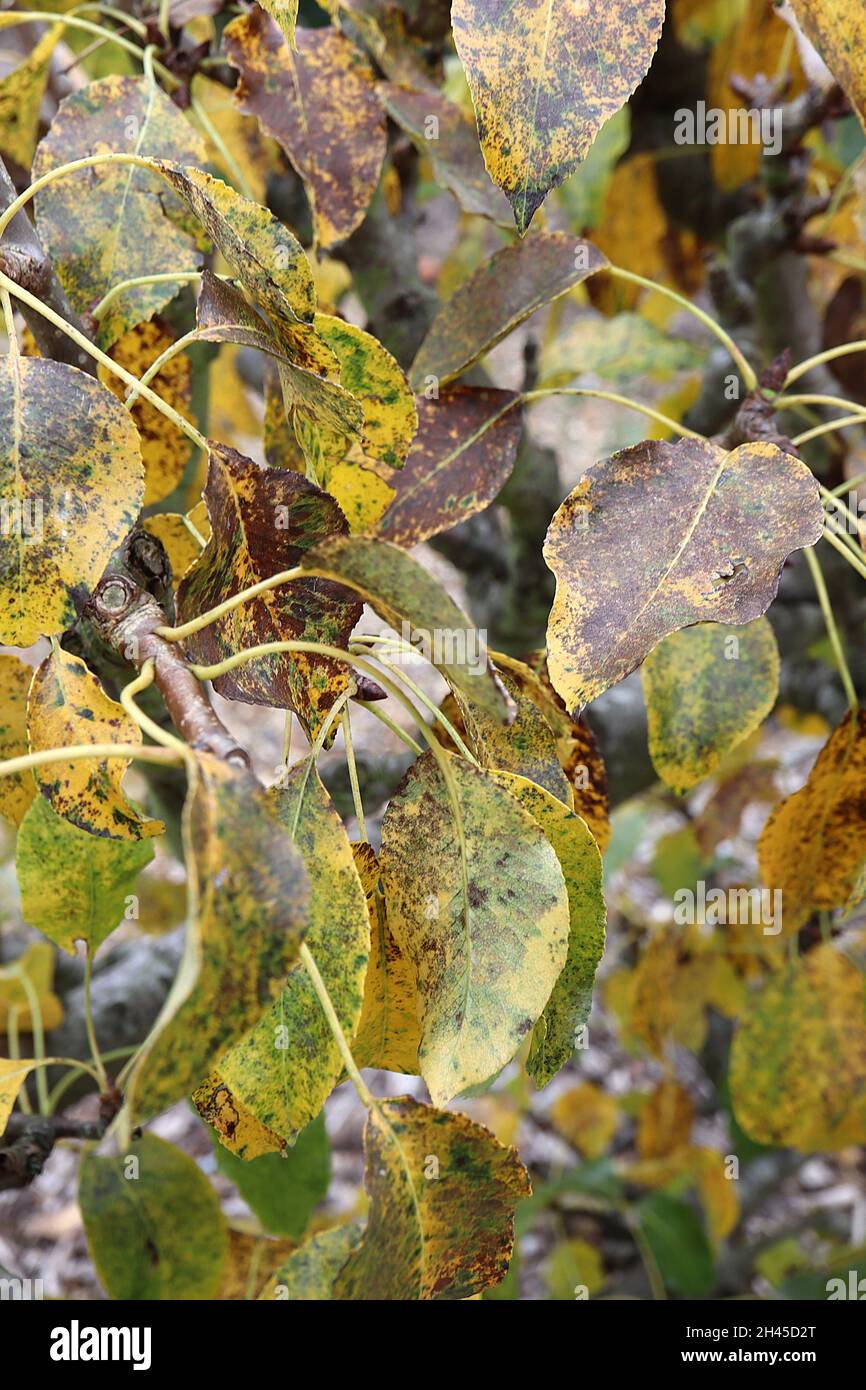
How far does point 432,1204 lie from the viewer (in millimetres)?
387

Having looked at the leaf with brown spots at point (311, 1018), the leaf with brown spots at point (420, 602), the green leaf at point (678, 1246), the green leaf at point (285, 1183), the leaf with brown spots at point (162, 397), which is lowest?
the green leaf at point (678, 1246)

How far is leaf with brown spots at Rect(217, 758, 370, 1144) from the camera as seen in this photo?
395 mm

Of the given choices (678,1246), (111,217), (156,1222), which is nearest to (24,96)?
(111,217)

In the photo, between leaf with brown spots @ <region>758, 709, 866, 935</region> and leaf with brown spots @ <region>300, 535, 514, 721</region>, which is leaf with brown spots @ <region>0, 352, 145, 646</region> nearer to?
leaf with brown spots @ <region>300, 535, 514, 721</region>

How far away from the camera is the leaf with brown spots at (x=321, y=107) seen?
0.61m

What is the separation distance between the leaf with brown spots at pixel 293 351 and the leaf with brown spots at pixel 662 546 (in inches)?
3.6

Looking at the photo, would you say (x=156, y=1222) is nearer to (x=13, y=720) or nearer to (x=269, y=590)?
(x=13, y=720)

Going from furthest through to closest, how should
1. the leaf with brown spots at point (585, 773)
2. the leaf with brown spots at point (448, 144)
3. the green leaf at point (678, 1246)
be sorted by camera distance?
1. the green leaf at point (678, 1246)
2. the leaf with brown spots at point (448, 144)
3. the leaf with brown spots at point (585, 773)

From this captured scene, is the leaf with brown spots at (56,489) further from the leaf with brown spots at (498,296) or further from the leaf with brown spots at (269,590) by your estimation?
the leaf with brown spots at (498,296)

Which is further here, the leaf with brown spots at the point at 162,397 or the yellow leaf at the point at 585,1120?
the yellow leaf at the point at 585,1120

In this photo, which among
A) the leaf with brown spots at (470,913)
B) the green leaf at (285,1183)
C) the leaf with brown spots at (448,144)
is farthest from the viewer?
the green leaf at (285,1183)

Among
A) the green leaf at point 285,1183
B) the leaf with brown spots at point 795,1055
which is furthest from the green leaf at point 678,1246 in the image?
the green leaf at point 285,1183

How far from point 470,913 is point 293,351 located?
213 millimetres

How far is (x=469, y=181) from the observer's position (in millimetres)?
655
